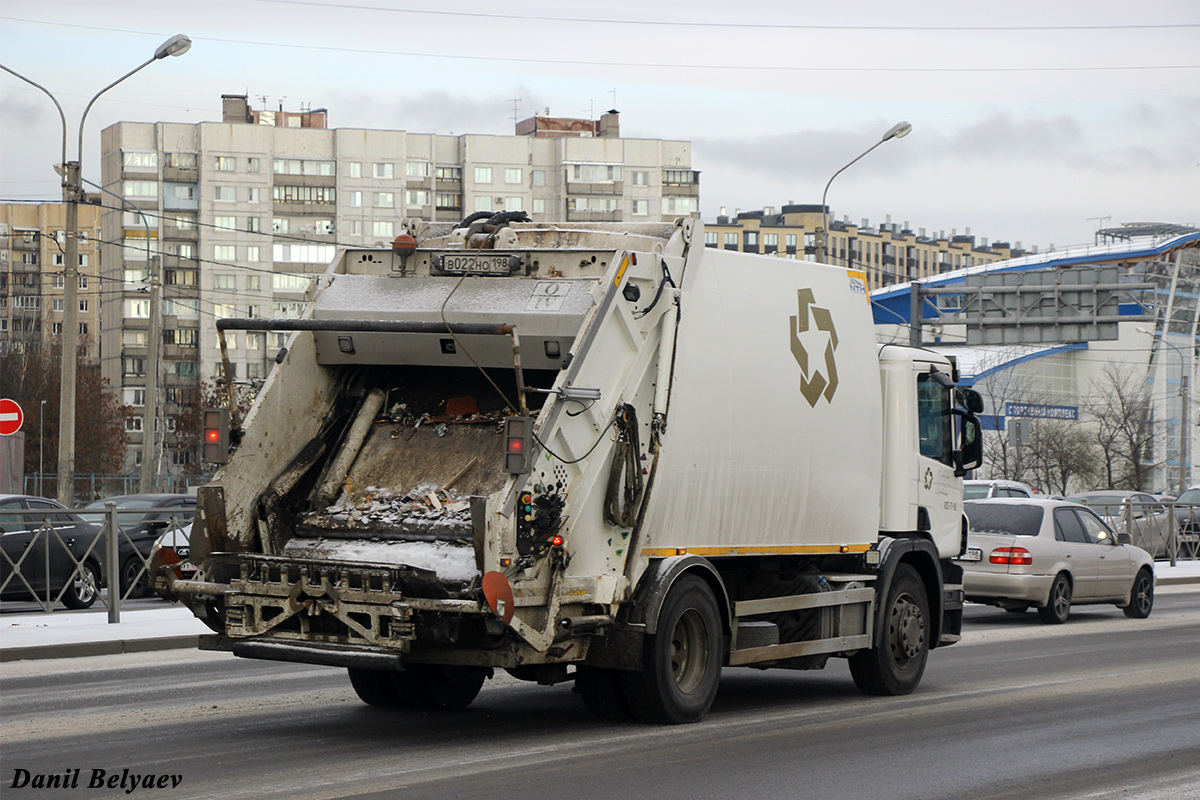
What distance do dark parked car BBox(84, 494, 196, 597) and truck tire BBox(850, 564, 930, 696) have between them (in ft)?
30.3

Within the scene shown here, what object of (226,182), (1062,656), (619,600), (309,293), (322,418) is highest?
(226,182)

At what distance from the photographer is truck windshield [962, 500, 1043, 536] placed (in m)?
19.8

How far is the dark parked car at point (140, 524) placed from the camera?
63.9 ft

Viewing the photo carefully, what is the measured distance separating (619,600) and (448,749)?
1.30 m

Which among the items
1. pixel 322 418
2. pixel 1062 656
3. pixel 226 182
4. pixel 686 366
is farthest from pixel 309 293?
pixel 226 182

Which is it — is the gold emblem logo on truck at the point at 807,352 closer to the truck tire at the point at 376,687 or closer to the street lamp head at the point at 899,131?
the truck tire at the point at 376,687

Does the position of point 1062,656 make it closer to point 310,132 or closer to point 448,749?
point 448,749

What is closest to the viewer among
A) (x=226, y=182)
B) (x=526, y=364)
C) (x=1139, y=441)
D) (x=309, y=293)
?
(x=526, y=364)

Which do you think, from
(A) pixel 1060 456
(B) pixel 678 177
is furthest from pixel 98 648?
(B) pixel 678 177

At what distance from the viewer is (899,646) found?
462 inches

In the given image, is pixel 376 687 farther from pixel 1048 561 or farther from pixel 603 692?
pixel 1048 561

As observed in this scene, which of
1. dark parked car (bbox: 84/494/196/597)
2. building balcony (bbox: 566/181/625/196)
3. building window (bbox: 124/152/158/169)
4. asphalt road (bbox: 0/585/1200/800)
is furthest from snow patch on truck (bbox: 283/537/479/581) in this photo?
building balcony (bbox: 566/181/625/196)

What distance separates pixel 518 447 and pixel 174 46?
767 inches

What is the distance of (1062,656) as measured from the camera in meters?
15.0
